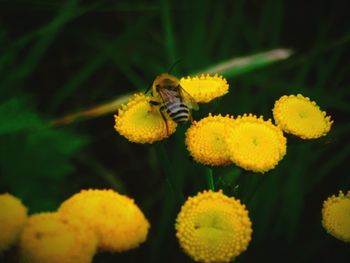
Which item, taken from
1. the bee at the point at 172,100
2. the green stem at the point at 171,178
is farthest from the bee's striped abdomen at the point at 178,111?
the green stem at the point at 171,178

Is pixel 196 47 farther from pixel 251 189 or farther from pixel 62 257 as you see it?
pixel 62 257

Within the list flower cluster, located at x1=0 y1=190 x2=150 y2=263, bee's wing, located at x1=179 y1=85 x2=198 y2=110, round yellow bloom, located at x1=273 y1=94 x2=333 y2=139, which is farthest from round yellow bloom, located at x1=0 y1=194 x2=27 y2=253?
round yellow bloom, located at x1=273 y1=94 x2=333 y2=139

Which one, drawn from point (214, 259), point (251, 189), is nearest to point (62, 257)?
point (214, 259)

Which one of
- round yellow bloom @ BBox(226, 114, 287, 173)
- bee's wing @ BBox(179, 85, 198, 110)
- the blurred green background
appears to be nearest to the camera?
round yellow bloom @ BBox(226, 114, 287, 173)

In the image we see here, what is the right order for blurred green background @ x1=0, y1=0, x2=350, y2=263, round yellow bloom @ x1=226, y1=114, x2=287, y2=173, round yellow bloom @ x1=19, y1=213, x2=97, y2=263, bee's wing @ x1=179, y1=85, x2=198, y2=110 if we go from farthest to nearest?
1. blurred green background @ x1=0, y1=0, x2=350, y2=263
2. bee's wing @ x1=179, y1=85, x2=198, y2=110
3. round yellow bloom @ x1=226, y1=114, x2=287, y2=173
4. round yellow bloom @ x1=19, y1=213, x2=97, y2=263

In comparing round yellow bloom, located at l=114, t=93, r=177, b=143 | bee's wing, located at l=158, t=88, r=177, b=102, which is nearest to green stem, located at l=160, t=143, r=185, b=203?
round yellow bloom, located at l=114, t=93, r=177, b=143

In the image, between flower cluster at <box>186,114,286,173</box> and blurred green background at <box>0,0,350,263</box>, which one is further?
blurred green background at <box>0,0,350,263</box>

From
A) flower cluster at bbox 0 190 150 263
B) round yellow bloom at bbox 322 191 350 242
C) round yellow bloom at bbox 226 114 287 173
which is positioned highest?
round yellow bloom at bbox 226 114 287 173

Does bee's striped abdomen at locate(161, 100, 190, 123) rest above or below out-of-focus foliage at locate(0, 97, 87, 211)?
below

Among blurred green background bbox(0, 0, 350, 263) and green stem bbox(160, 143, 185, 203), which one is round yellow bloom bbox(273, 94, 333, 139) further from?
green stem bbox(160, 143, 185, 203)
